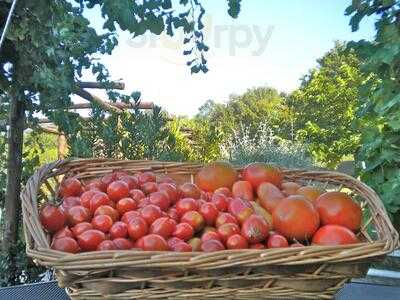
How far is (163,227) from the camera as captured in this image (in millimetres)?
760

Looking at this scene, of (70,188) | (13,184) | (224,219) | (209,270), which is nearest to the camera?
(209,270)

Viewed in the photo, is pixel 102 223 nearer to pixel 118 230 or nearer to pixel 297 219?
pixel 118 230

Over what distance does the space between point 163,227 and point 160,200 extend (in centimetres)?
7

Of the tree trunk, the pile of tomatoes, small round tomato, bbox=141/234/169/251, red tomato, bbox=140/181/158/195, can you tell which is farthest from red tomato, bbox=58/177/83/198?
the tree trunk

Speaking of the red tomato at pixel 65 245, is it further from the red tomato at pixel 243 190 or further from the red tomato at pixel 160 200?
the red tomato at pixel 243 190

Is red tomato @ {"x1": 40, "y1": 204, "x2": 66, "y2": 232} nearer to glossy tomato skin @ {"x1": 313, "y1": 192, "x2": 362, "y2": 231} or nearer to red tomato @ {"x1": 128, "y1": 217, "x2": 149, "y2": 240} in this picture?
red tomato @ {"x1": 128, "y1": 217, "x2": 149, "y2": 240}

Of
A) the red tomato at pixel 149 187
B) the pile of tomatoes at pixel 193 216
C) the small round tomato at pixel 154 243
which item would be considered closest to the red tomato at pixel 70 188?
the pile of tomatoes at pixel 193 216

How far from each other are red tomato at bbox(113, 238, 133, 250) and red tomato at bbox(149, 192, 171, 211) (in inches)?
3.4

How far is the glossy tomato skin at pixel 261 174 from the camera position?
91 centimetres

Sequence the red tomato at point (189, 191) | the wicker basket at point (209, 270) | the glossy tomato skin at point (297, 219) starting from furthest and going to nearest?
the red tomato at point (189, 191) < the glossy tomato skin at point (297, 219) < the wicker basket at point (209, 270)

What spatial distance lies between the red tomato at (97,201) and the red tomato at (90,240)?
0.07 metres

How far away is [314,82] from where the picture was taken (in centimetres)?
1705

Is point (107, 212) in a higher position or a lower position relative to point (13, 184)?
lower

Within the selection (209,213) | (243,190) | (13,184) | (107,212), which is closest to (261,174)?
(243,190)
